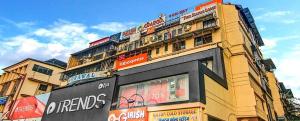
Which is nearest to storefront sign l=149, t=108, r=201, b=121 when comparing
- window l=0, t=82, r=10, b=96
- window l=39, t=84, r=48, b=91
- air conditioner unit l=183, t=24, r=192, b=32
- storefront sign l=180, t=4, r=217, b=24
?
air conditioner unit l=183, t=24, r=192, b=32

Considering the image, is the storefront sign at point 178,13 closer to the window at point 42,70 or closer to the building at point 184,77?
the building at point 184,77

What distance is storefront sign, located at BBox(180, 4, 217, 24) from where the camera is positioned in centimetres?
2985

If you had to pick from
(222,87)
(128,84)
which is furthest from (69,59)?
(222,87)

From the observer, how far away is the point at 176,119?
46.6 ft

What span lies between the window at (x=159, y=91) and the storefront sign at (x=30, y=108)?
480 inches

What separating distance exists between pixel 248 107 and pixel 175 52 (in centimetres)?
1201

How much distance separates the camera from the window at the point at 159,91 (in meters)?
15.8

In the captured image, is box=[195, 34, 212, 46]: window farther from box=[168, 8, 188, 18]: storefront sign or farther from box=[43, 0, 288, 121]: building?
box=[168, 8, 188, 18]: storefront sign

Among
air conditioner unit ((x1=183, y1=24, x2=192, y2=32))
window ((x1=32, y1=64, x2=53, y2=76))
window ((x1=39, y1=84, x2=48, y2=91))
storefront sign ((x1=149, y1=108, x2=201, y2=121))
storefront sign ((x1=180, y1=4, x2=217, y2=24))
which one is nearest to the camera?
storefront sign ((x1=149, y1=108, x2=201, y2=121))

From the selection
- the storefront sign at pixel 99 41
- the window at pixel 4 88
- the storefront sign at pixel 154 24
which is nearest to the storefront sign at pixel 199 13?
the storefront sign at pixel 154 24

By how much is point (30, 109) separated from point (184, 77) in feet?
70.3

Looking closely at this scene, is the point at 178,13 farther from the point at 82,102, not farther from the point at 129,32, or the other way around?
the point at 82,102

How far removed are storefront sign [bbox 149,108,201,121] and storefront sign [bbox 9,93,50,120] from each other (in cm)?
1614

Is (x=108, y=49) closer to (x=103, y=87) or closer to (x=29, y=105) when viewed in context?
(x=29, y=105)
